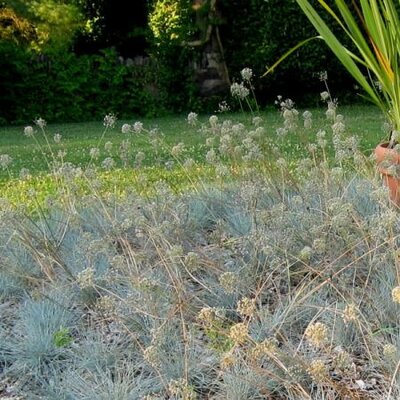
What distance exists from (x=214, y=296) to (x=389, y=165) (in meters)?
1.13

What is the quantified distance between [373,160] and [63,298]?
205cm

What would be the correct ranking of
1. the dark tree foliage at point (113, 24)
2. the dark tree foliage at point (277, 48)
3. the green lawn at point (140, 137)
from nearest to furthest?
the green lawn at point (140, 137)
the dark tree foliage at point (277, 48)
the dark tree foliage at point (113, 24)

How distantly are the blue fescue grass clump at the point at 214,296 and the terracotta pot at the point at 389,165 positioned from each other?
11cm

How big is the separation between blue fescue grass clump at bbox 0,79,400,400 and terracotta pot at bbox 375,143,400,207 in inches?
4.5

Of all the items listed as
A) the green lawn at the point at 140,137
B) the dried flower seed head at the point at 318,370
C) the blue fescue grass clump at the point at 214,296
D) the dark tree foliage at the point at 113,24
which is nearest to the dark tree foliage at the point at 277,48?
the green lawn at the point at 140,137

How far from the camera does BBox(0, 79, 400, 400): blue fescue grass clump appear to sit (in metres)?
2.44

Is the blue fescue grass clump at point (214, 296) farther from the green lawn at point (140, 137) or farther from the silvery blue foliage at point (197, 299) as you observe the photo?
the green lawn at point (140, 137)

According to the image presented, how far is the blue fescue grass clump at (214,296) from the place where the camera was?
8.00 feet

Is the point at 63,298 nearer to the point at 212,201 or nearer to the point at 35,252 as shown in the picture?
the point at 35,252

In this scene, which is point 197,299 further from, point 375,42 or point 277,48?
point 277,48

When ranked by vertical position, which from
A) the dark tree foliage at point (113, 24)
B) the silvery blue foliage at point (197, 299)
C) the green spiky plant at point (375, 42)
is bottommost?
the silvery blue foliage at point (197, 299)

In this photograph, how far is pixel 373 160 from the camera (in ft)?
14.4

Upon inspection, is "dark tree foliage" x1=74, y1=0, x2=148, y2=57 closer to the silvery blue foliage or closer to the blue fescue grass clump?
the blue fescue grass clump

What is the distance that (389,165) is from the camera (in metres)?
3.62
